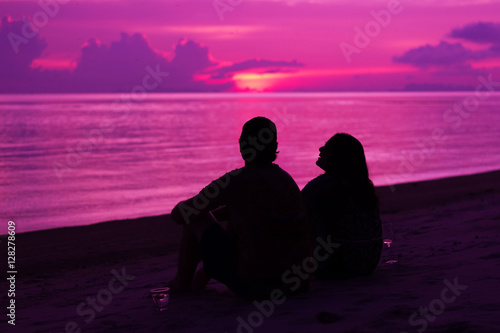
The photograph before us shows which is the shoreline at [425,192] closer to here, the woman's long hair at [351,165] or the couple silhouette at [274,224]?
the couple silhouette at [274,224]

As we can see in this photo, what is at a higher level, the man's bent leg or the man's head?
the man's head

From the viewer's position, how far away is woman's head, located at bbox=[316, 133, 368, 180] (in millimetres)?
5023

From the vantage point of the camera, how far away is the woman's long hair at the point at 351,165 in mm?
5027

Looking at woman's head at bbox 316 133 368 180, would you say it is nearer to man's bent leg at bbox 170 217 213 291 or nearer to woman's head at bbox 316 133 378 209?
woman's head at bbox 316 133 378 209

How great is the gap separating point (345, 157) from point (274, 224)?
3.15 ft

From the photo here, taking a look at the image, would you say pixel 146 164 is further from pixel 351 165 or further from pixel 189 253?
pixel 351 165

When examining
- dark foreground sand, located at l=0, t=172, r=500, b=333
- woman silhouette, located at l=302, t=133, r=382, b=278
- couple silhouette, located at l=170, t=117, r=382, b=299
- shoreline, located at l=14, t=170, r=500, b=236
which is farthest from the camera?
shoreline, located at l=14, t=170, r=500, b=236

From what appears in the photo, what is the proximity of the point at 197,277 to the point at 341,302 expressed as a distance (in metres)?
1.36

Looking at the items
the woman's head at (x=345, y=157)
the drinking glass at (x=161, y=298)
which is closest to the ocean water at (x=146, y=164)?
the drinking glass at (x=161, y=298)

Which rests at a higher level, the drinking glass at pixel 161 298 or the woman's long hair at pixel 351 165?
the woman's long hair at pixel 351 165

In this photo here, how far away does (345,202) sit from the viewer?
5117 mm

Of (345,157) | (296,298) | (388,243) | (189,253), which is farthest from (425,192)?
(189,253)

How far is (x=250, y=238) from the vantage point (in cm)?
456

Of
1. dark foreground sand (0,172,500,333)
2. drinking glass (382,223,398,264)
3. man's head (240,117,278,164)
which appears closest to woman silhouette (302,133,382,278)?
dark foreground sand (0,172,500,333)
